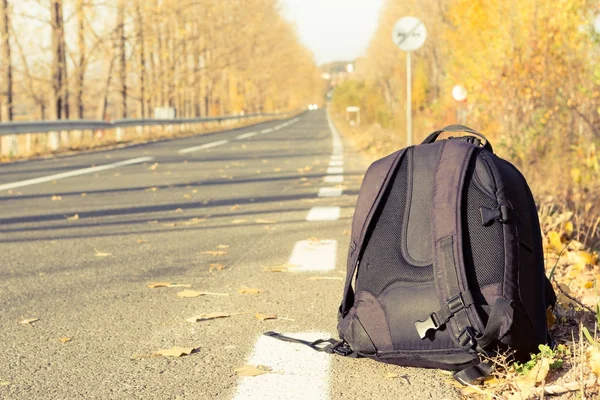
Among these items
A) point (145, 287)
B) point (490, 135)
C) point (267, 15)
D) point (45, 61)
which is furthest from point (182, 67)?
point (145, 287)

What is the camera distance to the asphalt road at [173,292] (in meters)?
3.03

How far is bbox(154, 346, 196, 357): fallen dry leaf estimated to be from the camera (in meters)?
3.38

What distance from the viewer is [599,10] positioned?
11.3 metres

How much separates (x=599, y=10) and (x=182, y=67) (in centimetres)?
3884

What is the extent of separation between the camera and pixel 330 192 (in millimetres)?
10031

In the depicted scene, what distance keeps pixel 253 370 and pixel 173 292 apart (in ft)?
5.21

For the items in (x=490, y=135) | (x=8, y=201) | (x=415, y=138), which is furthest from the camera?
(x=415, y=138)

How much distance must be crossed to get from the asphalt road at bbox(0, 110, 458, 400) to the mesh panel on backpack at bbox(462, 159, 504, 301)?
0.39 m

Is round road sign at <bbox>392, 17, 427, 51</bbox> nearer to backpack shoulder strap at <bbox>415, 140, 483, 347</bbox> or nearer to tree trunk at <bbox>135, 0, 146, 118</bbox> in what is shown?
backpack shoulder strap at <bbox>415, 140, 483, 347</bbox>

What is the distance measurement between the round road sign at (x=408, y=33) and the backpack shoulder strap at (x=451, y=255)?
35.9 feet

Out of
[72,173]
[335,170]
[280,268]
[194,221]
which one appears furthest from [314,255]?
[335,170]

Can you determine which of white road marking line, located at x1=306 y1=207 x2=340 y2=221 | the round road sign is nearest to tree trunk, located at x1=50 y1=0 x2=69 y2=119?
the round road sign

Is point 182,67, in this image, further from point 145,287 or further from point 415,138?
point 145,287

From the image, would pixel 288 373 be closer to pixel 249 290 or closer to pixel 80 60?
pixel 249 290
